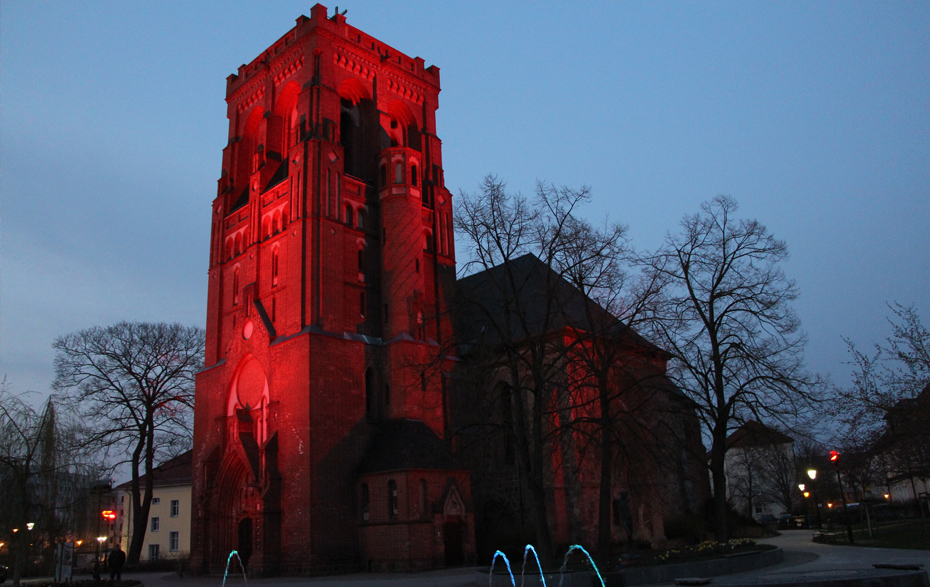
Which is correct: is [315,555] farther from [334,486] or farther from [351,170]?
[351,170]

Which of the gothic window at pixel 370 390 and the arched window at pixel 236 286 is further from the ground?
the arched window at pixel 236 286

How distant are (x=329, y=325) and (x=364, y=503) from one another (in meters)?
7.91

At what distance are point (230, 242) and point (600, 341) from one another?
23.6 metres

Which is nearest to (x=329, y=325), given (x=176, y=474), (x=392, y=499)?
(x=392, y=499)

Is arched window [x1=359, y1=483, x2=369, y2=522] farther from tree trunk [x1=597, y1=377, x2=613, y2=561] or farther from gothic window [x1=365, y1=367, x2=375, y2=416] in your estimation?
tree trunk [x1=597, y1=377, x2=613, y2=561]

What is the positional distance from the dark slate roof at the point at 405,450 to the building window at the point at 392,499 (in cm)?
69

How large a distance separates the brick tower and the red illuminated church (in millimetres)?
87

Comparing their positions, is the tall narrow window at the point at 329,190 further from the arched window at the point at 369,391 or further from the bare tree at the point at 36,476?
the bare tree at the point at 36,476

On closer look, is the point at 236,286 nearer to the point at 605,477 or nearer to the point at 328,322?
the point at 328,322

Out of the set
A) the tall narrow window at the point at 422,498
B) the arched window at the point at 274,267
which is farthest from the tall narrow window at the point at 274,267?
the tall narrow window at the point at 422,498

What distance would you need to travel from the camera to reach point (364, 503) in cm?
2989

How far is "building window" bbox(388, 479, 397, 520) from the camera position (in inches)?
1135

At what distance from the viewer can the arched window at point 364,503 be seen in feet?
→ 97.5

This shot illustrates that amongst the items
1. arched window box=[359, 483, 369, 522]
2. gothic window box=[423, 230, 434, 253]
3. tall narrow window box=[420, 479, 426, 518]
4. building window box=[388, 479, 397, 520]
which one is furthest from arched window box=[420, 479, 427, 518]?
gothic window box=[423, 230, 434, 253]
